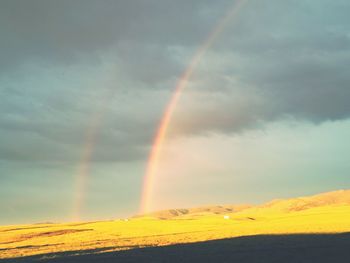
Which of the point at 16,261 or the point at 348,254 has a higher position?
the point at 16,261

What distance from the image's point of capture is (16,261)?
156 ft

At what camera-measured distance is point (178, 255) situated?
4609 centimetres

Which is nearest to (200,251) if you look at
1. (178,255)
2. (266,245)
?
(178,255)

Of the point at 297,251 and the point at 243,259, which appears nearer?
the point at 243,259

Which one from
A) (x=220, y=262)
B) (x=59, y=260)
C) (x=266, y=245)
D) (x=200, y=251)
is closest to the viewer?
(x=220, y=262)

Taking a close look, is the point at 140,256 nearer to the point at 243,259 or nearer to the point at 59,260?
the point at 59,260

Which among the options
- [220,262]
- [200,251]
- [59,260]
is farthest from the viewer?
[200,251]

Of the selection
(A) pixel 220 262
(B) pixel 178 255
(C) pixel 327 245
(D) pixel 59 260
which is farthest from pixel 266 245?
(D) pixel 59 260

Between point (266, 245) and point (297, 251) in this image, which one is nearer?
point (297, 251)

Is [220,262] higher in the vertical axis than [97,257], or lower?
lower

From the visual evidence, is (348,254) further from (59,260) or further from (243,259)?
(59,260)

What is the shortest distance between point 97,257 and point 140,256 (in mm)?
4297

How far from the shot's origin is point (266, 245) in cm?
5397

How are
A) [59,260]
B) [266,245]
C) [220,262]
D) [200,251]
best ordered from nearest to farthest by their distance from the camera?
[220,262] → [59,260] → [200,251] → [266,245]
